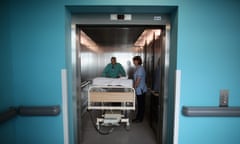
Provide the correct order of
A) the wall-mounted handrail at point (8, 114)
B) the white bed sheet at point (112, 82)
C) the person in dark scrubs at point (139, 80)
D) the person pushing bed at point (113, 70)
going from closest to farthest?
1. the wall-mounted handrail at point (8, 114)
2. the white bed sheet at point (112, 82)
3. the person in dark scrubs at point (139, 80)
4. the person pushing bed at point (113, 70)

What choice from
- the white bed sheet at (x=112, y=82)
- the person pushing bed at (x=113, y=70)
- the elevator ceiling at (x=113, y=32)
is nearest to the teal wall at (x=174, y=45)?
the white bed sheet at (x=112, y=82)

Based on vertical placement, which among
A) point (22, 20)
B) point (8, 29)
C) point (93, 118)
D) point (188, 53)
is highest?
point (22, 20)

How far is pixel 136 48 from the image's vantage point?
6.29m

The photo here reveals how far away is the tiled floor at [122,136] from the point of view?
2.51m

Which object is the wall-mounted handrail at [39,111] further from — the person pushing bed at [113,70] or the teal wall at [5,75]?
the person pushing bed at [113,70]

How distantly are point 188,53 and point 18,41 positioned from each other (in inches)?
88.3

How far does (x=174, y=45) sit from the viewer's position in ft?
6.03

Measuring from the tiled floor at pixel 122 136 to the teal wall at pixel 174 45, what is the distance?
881mm

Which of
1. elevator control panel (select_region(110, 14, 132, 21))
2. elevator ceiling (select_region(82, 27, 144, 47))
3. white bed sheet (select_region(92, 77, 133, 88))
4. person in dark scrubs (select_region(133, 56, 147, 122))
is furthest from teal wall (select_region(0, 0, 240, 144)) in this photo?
person in dark scrubs (select_region(133, 56, 147, 122))

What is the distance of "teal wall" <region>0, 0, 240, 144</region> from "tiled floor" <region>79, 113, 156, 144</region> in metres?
0.88

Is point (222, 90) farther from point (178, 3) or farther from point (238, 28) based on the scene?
point (178, 3)

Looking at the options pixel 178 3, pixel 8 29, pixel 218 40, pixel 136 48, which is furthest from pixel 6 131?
pixel 136 48

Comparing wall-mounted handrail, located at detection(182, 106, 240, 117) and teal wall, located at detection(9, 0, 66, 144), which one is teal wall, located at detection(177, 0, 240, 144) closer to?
wall-mounted handrail, located at detection(182, 106, 240, 117)

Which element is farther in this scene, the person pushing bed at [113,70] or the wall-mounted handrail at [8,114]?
the person pushing bed at [113,70]
